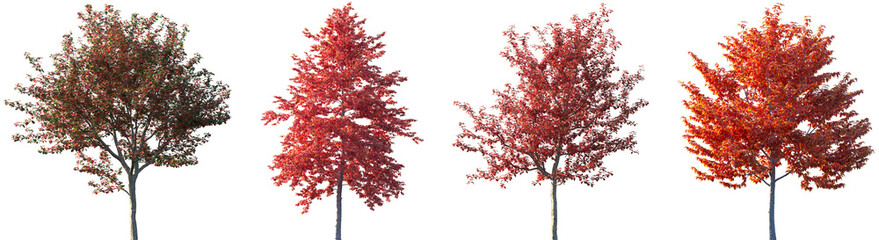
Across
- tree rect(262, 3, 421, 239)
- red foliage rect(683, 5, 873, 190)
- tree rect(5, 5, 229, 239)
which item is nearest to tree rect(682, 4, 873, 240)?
red foliage rect(683, 5, 873, 190)

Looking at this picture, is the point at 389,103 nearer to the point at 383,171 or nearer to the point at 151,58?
the point at 383,171

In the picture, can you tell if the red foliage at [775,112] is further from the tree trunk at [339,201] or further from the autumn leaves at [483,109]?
the tree trunk at [339,201]

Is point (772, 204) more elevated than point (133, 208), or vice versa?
point (772, 204)

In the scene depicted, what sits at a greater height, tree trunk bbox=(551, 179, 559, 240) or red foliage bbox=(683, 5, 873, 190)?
red foliage bbox=(683, 5, 873, 190)

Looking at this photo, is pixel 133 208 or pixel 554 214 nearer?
pixel 133 208

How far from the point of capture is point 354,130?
27.5 meters

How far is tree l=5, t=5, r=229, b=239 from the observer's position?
2559 cm

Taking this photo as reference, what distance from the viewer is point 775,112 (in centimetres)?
2698

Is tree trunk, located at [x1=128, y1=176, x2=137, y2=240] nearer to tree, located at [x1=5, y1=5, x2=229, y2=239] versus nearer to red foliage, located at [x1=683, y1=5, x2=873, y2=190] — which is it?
tree, located at [x1=5, y1=5, x2=229, y2=239]

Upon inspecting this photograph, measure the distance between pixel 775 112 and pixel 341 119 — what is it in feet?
54.8

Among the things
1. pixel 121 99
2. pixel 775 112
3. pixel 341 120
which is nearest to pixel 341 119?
pixel 341 120

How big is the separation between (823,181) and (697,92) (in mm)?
5879

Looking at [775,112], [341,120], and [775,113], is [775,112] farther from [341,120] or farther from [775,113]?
[341,120]

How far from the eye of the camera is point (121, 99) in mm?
25812
